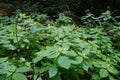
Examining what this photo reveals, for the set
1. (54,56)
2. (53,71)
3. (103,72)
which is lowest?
(103,72)

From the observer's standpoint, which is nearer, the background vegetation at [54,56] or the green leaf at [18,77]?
the green leaf at [18,77]

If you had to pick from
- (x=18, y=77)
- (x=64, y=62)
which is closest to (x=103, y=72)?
(x=64, y=62)

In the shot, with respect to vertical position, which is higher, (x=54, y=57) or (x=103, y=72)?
(x=54, y=57)

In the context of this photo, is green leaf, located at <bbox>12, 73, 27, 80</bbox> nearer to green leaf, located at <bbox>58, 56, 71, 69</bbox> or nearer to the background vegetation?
the background vegetation

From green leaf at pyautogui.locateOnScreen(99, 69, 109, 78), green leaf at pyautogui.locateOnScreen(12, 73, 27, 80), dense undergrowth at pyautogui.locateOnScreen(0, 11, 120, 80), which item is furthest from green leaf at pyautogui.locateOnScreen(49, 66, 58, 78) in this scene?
green leaf at pyautogui.locateOnScreen(99, 69, 109, 78)

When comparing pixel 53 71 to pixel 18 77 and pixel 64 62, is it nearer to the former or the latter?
pixel 64 62

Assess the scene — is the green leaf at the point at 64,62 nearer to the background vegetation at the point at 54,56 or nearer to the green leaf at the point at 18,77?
the background vegetation at the point at 54,56

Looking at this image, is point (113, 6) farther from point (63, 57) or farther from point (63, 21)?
point (63, 57)

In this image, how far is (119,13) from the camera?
17.2ft

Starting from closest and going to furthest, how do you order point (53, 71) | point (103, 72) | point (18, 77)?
1. point (18, 77)
2. point (53, 71)
3. point (103, 72)

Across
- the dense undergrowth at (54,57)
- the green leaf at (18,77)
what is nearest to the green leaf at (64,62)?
the dense undergrowth at (54,57)

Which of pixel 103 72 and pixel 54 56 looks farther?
pixel 103 72

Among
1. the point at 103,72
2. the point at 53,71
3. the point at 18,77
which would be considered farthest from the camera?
the point at 103,72

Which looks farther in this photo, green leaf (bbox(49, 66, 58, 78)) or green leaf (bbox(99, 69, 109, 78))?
green leaf (bbox(99, 69, 109, 78))
